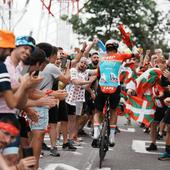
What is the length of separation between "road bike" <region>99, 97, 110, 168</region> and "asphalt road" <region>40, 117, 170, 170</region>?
0.80ft

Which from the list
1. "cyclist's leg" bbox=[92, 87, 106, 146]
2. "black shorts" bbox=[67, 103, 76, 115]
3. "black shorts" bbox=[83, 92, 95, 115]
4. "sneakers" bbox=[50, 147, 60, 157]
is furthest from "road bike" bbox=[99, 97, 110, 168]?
"black shorts" bbox=[83, 92, 95, 115]

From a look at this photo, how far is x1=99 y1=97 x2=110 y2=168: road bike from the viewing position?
28.5ft

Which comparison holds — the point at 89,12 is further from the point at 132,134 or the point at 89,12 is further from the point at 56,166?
the point at 56,166

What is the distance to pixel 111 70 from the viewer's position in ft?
29.4

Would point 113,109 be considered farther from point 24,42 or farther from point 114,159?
point 24,42

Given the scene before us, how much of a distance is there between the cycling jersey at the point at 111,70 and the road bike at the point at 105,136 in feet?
0.97

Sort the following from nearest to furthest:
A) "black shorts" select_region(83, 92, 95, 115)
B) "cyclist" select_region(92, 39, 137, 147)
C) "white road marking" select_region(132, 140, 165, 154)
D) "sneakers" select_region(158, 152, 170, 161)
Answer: "cyclist" select_region(92, 39, 137, 147) → "sneakers" select_region(158, 152, 170, 161) → "white road marking" select_region(132, 140, 165, 154) → "black shorts" select_region(83, 92, 95, 115)

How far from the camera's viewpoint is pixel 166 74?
31.8 feet

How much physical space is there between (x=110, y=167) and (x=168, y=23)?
148ft

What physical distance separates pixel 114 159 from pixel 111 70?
5.89 ft

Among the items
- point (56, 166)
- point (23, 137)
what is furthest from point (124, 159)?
point (23, 137)

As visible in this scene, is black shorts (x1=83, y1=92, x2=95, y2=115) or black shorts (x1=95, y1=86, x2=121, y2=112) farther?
black shorts (x1=83, y1=92, x2=95, y2=115)

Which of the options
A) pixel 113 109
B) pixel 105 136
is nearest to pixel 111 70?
pixel 113 109

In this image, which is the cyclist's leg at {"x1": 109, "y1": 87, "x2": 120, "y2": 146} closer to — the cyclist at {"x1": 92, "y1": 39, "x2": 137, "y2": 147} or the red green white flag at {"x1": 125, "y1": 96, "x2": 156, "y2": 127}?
the cyclist at {"x1": 92, "y1": 39, "x2": 137, "y2": 147}
